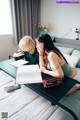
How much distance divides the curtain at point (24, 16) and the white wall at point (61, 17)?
0.21 meters

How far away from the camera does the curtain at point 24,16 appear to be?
2.81m

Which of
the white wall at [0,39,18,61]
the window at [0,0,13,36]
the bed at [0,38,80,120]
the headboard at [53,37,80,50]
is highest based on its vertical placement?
the window at [0,0,13,36]

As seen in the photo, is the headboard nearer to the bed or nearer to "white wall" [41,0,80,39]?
"white wall" [41,0,80,39]

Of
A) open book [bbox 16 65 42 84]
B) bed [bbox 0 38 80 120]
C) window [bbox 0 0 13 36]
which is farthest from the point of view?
window [bbox 0 0 13 36]

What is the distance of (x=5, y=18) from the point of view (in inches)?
111

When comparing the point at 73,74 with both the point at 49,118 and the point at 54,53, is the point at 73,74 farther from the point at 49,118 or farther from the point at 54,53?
the point at 49,118

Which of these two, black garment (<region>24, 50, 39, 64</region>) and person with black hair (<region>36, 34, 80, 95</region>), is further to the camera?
black garment (<region>24, 50, 39, 64</region>)

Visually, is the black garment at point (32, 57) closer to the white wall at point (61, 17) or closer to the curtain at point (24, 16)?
the curtain at point (24, 16)

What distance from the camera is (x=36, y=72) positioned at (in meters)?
1.40

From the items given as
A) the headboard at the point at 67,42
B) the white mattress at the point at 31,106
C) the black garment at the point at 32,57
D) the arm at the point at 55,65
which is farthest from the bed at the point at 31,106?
the headboard at the point at 67,42

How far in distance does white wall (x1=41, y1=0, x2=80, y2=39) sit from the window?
3.05 ft

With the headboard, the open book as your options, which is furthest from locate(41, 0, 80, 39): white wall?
the open book

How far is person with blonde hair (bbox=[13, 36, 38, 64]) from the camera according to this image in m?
1.74

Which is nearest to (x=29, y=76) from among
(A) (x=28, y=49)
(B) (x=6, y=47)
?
(A) (x=28, y=49)
